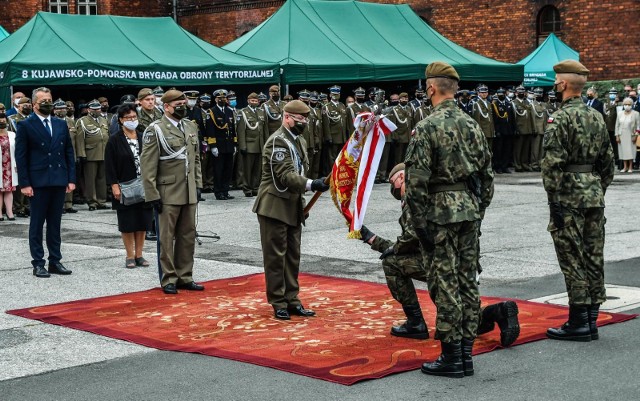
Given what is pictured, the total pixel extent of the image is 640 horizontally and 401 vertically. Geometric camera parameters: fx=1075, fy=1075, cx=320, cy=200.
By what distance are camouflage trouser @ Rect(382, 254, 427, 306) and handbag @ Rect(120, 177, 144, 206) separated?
14.1 ft

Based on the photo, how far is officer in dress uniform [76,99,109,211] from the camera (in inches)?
756

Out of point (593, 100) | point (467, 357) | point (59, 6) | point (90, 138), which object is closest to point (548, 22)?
point (593, 100)

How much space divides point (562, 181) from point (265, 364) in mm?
2610

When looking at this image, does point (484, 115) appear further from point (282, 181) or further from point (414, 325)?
point (414, 325)

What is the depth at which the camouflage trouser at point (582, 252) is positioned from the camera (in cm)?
796

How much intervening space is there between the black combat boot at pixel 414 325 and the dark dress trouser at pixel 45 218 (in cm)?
481

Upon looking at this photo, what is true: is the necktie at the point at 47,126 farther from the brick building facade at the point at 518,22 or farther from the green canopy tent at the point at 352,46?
the brick building facade at the point at 518,22

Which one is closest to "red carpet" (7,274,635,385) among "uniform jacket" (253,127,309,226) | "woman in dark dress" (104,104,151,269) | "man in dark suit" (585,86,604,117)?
"uniform jacket" (253,127,309,226)

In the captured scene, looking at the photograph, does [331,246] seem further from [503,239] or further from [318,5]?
[318,5]

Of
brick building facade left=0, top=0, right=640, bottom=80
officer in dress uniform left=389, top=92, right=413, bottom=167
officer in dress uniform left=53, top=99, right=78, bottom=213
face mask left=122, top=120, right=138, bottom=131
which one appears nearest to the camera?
face mask left=122, top=120, right=138, bottom=131

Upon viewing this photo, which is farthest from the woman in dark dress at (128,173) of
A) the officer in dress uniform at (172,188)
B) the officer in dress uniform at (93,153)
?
the officer in dress uniform at (93,153)

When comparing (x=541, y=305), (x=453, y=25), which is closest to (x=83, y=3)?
(x=453, y=25)

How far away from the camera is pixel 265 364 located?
7.23 meters

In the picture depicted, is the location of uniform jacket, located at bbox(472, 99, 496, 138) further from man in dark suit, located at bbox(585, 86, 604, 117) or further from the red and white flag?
the red and white flag
